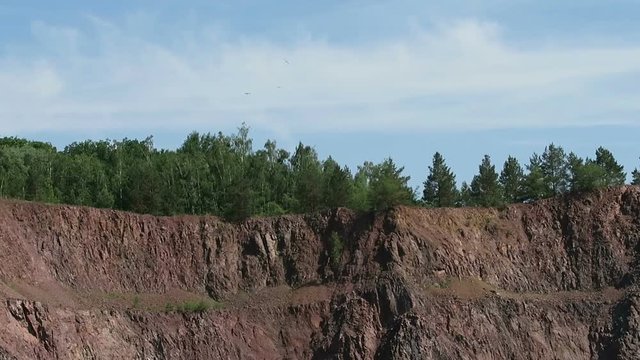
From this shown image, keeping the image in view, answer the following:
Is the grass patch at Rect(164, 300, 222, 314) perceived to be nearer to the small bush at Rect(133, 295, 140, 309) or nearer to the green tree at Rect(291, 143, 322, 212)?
the small bush at Rect(133, 295, 140, 309)

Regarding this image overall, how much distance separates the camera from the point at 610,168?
374 feet

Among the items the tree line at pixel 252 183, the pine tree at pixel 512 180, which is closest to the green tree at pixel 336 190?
the tree line at pixel 252 183

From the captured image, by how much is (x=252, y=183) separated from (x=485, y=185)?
1868cm

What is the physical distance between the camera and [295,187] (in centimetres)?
11688

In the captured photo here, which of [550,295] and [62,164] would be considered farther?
[62,164]

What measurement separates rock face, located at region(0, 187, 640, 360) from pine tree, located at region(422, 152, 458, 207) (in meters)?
9.62

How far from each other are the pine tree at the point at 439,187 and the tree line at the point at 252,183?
0.27 feet

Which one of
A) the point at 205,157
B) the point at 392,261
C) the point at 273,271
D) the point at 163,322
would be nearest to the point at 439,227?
the point at 392,261

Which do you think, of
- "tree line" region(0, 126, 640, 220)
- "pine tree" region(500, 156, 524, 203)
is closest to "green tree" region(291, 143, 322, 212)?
Answer: "tree line" region(0, 126, 640, 220)

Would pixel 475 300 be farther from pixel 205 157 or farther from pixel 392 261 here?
pixel 205 157

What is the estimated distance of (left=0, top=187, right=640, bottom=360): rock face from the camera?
8812cm

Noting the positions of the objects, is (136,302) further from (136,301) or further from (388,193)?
(388,193)

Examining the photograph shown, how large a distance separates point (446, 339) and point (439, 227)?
521 inches

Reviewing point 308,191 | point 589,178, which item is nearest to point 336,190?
point 308,191
